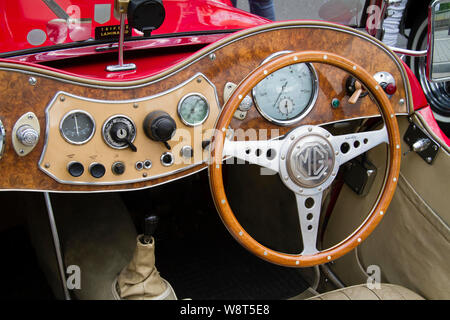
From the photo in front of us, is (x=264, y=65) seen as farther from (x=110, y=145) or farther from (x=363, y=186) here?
(x=363, y=186)

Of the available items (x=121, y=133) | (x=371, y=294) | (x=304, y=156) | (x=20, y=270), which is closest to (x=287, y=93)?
(x=304, y=156)

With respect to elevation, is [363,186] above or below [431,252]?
above

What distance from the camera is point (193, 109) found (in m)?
1.45

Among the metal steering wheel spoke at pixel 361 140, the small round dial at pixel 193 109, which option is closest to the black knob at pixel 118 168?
the small round dial at pixel 193 109

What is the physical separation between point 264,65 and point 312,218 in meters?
0.50

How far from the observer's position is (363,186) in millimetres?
1952

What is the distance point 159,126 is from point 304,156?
43cm

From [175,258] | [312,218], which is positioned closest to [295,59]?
[312,218]

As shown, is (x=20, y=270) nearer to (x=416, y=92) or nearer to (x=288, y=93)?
(x=288, y=93)

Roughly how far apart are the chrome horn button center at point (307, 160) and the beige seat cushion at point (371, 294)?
0.42 meters

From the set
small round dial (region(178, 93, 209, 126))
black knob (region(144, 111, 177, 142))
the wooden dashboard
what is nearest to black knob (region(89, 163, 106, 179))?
the wooden dashboard

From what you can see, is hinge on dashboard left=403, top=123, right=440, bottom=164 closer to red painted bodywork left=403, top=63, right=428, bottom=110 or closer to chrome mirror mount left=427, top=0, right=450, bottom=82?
red painted bodywork left=403, top=63, right=428, bottom=110

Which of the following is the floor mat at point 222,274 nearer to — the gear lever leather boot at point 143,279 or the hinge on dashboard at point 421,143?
the gear lever leather boot at point 143,279
